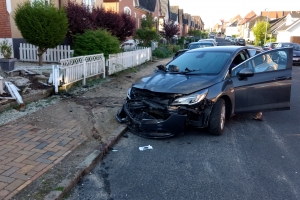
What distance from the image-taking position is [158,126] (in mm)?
5164

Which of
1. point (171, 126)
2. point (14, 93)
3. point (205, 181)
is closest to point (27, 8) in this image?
point (14, 93)

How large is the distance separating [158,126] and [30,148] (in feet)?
7.11

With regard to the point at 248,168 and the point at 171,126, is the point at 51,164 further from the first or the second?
the point at 248,168

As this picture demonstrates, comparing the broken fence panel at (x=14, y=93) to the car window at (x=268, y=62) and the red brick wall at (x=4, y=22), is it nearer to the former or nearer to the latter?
the car window at (x=268, y=62)

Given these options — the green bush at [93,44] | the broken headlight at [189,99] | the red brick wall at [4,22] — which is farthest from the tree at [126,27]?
the broken headlight at [189,99]

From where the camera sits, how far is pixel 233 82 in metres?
5.96

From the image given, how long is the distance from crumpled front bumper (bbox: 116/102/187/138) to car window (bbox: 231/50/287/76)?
234 cm

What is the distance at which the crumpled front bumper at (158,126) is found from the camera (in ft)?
16.7

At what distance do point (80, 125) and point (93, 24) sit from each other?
31.2ft

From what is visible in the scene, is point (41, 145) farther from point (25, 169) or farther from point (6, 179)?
point (6, 179)

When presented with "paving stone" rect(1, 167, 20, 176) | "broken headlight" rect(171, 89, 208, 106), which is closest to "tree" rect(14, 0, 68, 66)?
"broken headlight" rect(171, 89, 208, 106)

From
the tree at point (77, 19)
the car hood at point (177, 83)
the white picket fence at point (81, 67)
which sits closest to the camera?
the car hood at point (177, 83)

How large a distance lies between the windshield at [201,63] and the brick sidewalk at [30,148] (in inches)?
102

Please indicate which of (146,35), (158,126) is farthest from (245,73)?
(146,35)
